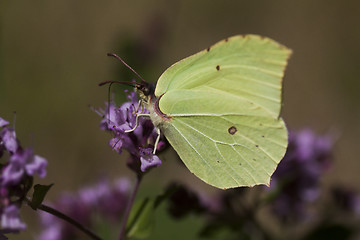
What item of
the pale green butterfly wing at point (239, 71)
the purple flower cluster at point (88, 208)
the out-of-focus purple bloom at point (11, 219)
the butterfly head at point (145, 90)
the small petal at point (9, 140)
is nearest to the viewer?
the out-of-focus purple bloom at point (11, 219)

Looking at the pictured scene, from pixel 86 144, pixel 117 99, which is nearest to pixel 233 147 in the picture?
pixel 117 99

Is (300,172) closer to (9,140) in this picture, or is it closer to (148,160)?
(148,160)

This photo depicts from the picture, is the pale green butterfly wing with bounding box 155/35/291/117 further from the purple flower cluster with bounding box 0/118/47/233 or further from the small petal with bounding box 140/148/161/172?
the purple flower cluster with bounding box 0/118/47/233

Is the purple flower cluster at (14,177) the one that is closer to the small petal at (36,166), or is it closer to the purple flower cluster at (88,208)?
the small petal at (36,166)

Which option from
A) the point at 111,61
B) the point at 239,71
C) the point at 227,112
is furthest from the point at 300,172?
the point at 111,61

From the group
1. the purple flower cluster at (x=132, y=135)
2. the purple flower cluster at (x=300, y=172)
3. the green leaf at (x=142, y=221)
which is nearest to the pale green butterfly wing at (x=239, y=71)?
the purple flower cluster at (x=132, y=135)

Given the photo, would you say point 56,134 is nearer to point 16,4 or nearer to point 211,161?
point 16,4
